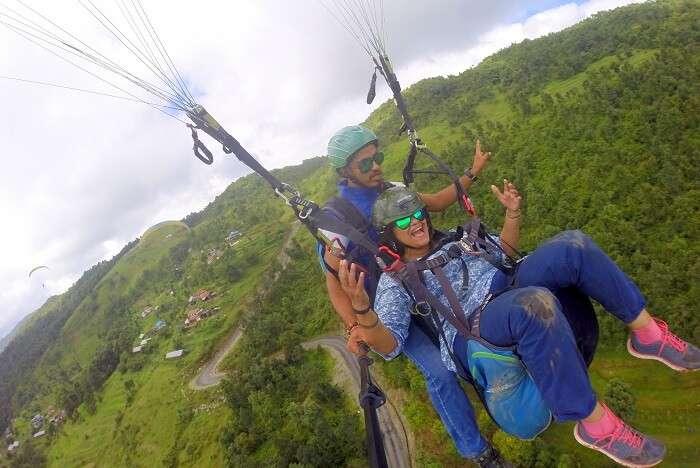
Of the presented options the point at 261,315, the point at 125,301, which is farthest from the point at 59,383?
the point at 261,315

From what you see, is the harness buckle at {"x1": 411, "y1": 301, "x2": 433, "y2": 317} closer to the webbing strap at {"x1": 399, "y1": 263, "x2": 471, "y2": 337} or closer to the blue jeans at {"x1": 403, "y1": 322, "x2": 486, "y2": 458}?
the webbing strap at {"x1": 399, "y1": 263, "x2": 471, "y2": 337}

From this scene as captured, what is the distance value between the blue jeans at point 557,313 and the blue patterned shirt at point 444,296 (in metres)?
0.29

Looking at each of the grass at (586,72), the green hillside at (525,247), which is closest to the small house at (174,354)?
the green hillside at (525,247)

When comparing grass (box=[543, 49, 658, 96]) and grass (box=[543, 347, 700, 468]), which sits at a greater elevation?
grass (box=[543, 49, 658, 96])

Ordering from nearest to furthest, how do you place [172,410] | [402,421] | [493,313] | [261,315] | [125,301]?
[493,313] → [402,421] → [172,410] → [261,315] → [125,301]

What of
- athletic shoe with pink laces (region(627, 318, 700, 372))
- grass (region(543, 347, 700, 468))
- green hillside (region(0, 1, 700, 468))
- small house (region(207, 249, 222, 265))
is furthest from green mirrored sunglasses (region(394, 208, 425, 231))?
small house (region(207, 249, 222, 265))

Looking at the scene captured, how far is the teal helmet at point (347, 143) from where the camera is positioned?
4434 mm

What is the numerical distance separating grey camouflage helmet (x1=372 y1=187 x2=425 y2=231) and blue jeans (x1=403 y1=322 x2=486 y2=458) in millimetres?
1274

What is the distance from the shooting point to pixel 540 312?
275 centimetres

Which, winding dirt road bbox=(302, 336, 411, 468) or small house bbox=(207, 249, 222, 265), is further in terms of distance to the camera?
small house bbox=(207, 249, 222, 265)

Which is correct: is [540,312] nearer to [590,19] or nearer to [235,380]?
[235,380]

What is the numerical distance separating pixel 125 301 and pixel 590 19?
103222 mm

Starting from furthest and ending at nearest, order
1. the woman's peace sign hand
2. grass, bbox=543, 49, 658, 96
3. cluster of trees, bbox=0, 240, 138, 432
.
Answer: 1. cluster of trees, bbox=0, 240, 138, 432
2. grass, bbox=543, 49, 658, 96
3. the woman's peace sign hand

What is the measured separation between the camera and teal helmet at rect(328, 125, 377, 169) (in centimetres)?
443
